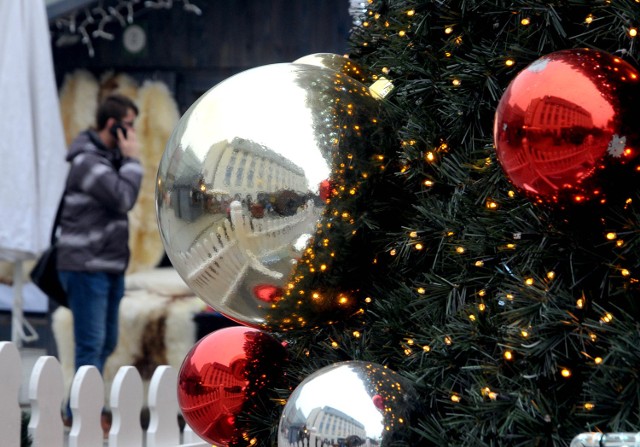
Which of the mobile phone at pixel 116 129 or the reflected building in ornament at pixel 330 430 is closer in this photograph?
the reflected building in ornament at pixel 330 430

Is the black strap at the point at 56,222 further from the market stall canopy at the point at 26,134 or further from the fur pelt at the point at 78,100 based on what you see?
the fur pelt at the point at 78,100

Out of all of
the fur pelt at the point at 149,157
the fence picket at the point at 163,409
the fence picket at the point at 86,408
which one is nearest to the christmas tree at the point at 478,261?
the fence picket at the point at 86,408

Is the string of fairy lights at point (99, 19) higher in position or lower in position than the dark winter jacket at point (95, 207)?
higher

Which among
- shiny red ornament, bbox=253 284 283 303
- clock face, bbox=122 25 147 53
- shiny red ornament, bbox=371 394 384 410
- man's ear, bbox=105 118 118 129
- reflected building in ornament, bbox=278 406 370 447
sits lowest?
reflected building in ornament, bbox=278 406 370 447

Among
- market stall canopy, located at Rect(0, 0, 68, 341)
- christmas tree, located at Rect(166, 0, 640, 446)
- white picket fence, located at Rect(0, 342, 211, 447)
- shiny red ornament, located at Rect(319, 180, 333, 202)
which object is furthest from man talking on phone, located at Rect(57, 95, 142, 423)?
shiny red ornament, located at Rect(319, 180, 333, 202)

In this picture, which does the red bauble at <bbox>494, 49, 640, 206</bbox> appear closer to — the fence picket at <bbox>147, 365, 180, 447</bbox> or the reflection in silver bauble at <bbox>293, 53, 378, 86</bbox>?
the reflection in silver bauble at <bbox>293, 53, 378, 86</bbox>

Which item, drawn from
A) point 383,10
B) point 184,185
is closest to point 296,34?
point 383,10

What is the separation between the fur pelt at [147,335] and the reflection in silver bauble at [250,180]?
3.97 m

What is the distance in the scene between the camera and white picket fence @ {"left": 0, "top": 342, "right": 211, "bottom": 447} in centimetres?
256

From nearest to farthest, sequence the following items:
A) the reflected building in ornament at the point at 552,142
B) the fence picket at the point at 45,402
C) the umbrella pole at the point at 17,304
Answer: the reflected building in ornament at the point at 552,142 → the fence picket at the point at 45,402 → the umbrella pole at the point at 17,304

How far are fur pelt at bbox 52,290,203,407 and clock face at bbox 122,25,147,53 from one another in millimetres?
1526

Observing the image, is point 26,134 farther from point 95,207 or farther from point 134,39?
point 134,39

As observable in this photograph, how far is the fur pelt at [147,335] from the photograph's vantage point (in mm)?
5789

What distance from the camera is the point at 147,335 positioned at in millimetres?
5840
